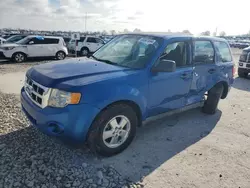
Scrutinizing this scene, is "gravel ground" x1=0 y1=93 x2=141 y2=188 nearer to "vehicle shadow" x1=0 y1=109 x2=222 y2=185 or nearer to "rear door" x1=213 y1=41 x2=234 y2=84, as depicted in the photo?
"vehicle shadow" x1=0 y1=109 x2=222 y2=185

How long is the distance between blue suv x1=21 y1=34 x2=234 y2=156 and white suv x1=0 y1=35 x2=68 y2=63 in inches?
425

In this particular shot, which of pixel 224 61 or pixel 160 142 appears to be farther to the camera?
pixel 224 61

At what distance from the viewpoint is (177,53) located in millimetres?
4137

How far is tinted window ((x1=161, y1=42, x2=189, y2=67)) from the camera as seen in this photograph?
3928 mm

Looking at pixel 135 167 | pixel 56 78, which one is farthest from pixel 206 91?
pixel 56 78

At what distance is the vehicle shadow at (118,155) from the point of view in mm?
3137

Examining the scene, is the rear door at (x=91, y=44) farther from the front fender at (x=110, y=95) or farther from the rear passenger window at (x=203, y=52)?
the front fender at (x=110, y=95)

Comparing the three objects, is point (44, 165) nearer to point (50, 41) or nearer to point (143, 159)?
point (143, 159)

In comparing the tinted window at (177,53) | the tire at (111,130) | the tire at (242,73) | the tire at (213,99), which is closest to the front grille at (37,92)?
the tire at (111,130)

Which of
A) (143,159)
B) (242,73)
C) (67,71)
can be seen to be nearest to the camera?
(67,71)

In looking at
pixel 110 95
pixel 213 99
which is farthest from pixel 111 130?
pixel 213 99

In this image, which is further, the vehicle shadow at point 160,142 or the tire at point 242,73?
the tire at point 242,73

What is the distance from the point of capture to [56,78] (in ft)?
9.91

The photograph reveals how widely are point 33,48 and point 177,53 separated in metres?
12.1
